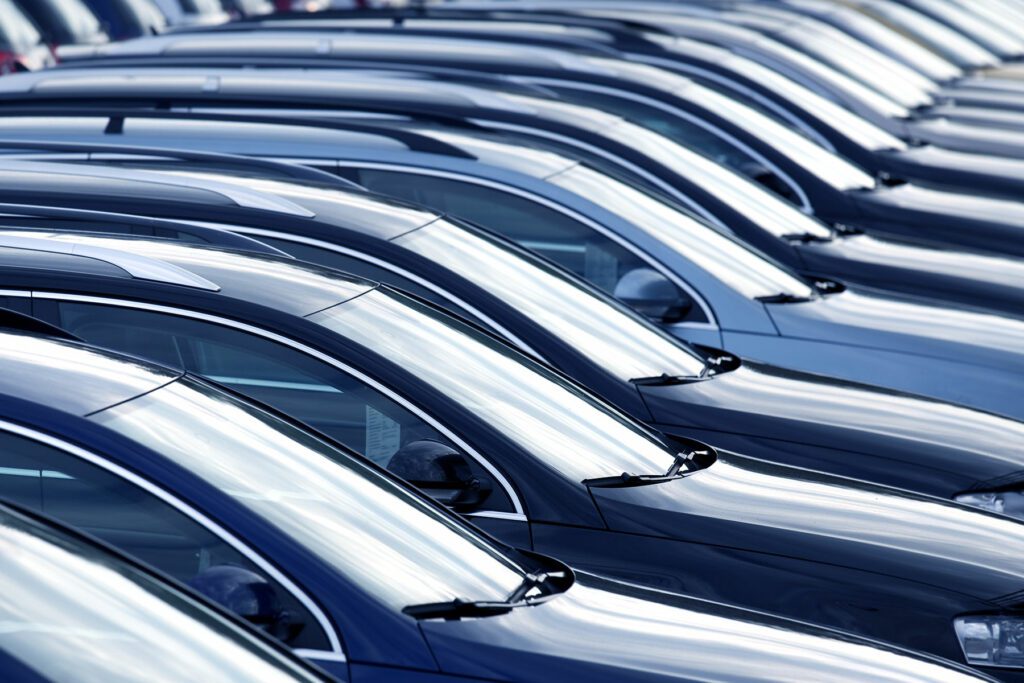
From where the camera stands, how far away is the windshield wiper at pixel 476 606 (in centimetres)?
301

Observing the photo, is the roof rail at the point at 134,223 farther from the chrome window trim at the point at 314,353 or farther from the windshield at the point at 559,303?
the chrome window trim at the point at 314,353

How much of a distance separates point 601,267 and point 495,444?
2396mm

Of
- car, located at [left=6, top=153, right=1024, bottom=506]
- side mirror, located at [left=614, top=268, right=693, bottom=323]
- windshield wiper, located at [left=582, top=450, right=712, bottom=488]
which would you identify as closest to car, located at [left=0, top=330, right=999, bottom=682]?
windshield wiper, located at [left=582, top=450, right=712, bottom=488]

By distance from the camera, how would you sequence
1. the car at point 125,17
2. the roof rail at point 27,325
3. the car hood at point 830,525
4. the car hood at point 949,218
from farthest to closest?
the car at point 125,17 → the car hood at point 949,218 → the car hood at point 830,525 → the roof rail at point 27,325

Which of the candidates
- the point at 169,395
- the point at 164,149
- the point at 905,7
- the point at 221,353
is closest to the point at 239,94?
the point at 164,149

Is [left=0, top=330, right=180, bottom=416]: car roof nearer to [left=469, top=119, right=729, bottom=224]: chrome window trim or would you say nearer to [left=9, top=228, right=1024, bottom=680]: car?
[left=9, top=228, right=1024, bottom=680]: car

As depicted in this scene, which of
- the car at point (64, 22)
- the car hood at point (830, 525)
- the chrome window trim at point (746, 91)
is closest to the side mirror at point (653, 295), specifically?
the car hood at point (830, 525)

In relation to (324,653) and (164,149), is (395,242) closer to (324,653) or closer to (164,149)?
(164,149)

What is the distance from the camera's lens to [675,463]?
175 inches

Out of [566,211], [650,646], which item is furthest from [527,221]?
[650,646]

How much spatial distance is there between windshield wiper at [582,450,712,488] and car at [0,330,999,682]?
65 centimetres

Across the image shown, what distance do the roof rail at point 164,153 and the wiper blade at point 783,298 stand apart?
6.02ft

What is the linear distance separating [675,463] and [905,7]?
1574 cm

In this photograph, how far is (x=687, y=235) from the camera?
634cm
